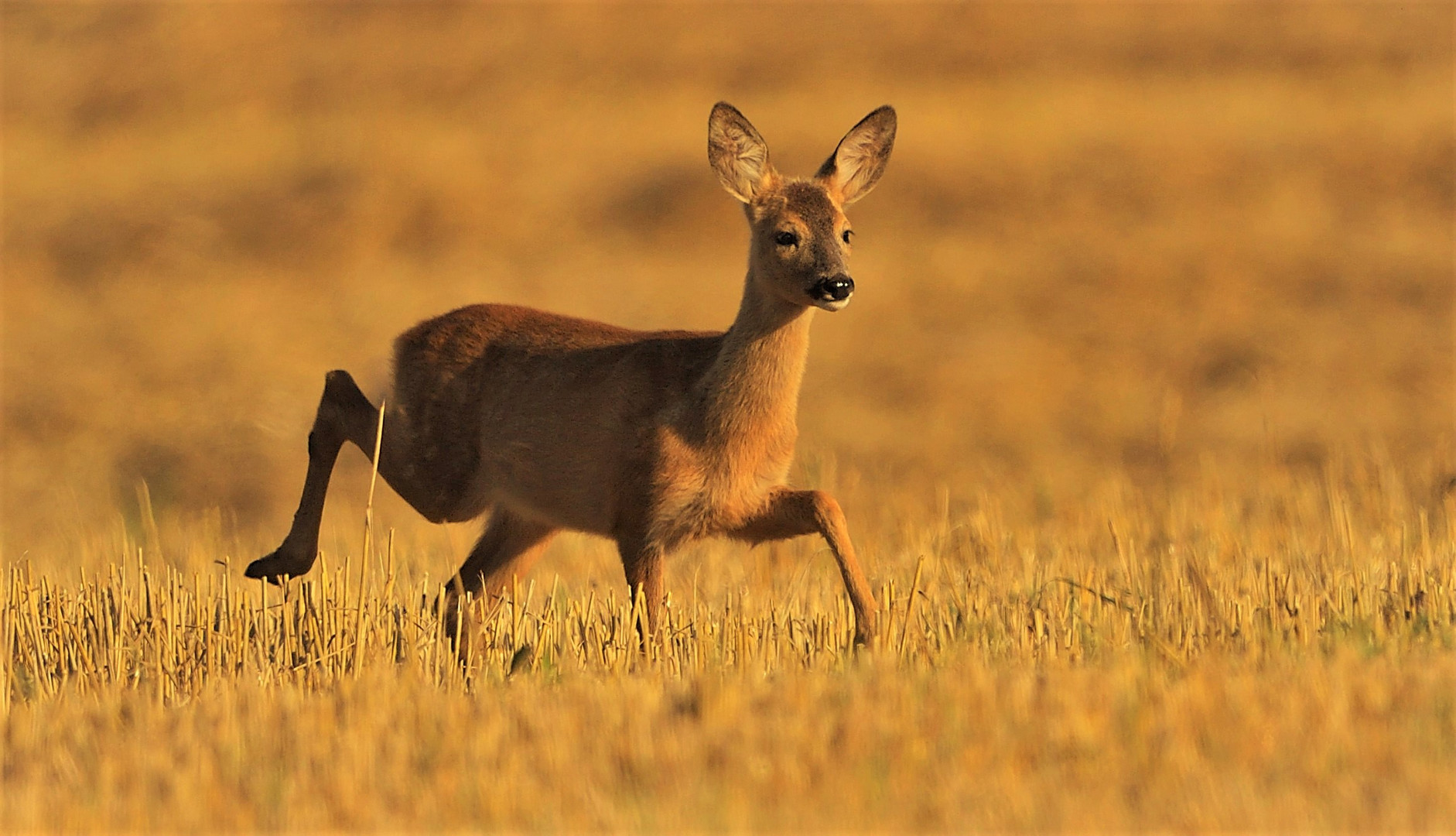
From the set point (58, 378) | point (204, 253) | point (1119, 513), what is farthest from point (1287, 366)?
point (204, 253)

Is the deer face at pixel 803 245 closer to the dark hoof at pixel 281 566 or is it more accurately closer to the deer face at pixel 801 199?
the deer face at pixel 801 199

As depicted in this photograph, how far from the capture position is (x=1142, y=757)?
5.22m

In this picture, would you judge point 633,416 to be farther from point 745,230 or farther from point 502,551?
point 745,230

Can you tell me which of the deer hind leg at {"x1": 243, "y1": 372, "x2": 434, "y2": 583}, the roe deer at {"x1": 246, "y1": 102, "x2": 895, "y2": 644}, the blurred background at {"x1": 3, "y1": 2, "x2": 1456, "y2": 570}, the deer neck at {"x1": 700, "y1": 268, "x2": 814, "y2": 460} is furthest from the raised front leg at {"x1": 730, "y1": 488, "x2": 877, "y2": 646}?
the blurred background at {"x1": 3, "y1": 2, "x2": 1456, "y2": 570}

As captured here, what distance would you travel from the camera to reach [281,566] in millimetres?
8562

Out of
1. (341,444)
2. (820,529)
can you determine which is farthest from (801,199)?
(341,444)

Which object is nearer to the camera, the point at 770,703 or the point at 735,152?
the point at 770,703

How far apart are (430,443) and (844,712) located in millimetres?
3884

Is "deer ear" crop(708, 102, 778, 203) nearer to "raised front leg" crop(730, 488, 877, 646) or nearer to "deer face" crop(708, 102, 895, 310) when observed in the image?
"deer face" crop(708, 102, 895, 310)

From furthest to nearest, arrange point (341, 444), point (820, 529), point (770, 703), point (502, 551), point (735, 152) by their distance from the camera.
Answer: point (502, 551) → point (341, 444) → point (735, 152) → point (820, 529) → point (770, 703)

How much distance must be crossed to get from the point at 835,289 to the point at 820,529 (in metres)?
0.99

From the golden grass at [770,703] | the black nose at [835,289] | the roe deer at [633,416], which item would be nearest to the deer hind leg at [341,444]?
the roe deer at [633,416]

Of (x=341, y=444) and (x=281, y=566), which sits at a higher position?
(x=341, y=444)

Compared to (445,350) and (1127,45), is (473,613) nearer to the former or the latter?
(445,350)
